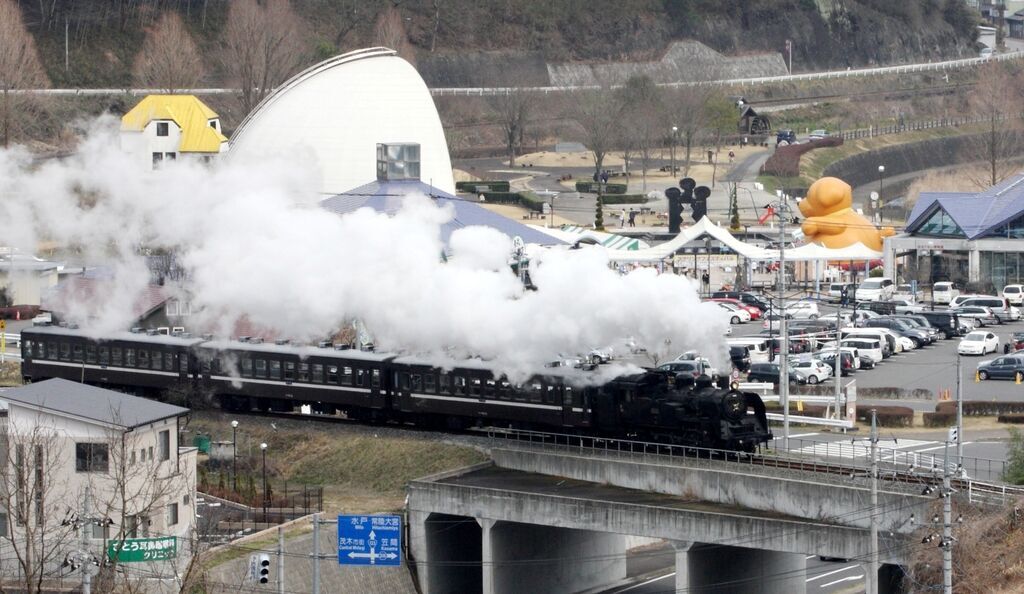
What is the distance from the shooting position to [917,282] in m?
97.6

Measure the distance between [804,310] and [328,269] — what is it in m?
28.2

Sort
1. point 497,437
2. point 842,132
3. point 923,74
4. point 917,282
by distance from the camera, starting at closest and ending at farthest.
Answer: point 497,437 → point 917,282 → point 842,132 → point 923,74

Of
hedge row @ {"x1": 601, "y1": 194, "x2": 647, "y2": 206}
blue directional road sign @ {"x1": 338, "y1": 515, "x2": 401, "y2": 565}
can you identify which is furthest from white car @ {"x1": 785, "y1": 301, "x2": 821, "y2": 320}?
blue directional road sign @ {"x1": 338, "y1": 515, "x2": 401, "y2": 565}

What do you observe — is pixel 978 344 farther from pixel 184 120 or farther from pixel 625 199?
pixel 184 120

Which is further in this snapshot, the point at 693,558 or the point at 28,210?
the point at 28,210

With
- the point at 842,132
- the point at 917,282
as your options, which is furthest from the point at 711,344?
the point at 842,132

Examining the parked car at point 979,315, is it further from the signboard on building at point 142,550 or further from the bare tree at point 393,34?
the bare tree at point 393,34

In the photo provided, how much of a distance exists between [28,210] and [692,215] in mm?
50280

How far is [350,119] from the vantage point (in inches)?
4038

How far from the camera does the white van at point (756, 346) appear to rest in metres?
79.0

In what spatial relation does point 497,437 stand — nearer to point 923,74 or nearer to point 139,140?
point 139,140

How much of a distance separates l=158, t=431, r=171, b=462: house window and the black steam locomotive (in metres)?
9.42

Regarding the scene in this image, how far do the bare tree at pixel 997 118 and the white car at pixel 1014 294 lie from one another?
30.7m

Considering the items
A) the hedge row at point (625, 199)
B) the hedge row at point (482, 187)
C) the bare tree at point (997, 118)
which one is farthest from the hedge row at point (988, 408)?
the hedge row at point (482, 187)
